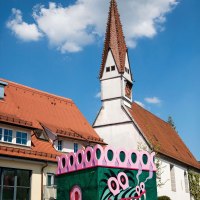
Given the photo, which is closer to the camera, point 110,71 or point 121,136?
point 121,136

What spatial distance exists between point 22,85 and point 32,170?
1006 centimetres

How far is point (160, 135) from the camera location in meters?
46.4

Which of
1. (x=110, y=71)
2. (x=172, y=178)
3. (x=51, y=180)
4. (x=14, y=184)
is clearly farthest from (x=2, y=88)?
(x=172, y=178)

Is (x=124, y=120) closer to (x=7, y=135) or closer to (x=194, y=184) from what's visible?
(x=194, y=184)

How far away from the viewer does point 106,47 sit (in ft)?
147

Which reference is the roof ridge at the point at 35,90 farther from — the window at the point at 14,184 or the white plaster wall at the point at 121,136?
the window at the point at 14,184

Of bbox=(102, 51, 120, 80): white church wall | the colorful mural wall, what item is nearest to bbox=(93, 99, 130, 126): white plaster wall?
bbox=(102, 51, 120, 80): white church wall

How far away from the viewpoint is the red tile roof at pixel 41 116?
27312 mm

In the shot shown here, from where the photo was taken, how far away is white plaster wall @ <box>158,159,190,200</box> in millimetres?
39197

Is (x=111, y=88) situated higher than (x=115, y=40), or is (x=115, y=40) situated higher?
(x=115, y=40)

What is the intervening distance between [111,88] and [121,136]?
18.1 ft

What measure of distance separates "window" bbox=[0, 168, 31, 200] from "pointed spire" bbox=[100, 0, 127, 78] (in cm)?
1943

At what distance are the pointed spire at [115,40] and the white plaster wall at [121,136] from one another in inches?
247

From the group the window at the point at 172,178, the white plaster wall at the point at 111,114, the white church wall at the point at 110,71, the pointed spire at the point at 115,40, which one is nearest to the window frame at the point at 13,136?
the white plaster wall at the point at 111,114
